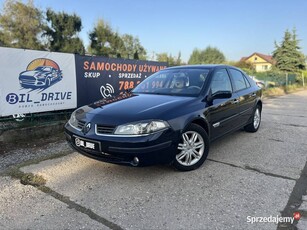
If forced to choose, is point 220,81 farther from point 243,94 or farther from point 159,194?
point 159,194

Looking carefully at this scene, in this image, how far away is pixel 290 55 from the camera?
35844mm

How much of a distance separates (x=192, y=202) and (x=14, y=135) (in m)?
4.01

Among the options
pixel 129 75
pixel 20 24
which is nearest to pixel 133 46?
pixel 20 24

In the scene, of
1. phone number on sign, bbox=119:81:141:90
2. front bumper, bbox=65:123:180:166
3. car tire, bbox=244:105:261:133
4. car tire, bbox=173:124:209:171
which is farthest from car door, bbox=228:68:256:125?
phone number on sign, bbox=119:81:141:90

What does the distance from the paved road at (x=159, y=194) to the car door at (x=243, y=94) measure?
103cm

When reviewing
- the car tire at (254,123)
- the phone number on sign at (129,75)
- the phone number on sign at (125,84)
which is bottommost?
the car tire at (254,123)

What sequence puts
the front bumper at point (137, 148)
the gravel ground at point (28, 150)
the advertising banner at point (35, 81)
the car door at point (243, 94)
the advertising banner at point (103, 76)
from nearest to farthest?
the front bumper at point (137, 148)
the gravel ground at point (28, 150)
the car door at point (243, 94)
the advertising banner at point (35, 81)
the advertising banner at point (103, 76)

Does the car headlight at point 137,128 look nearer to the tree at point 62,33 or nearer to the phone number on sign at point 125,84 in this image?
the phone number on sign at point 125,84

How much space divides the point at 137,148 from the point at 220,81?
229 centimetres

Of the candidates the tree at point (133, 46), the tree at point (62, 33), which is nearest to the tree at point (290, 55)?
the tree at point (133, 46)

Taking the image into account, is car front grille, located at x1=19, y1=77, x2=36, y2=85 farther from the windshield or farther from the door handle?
the door handle

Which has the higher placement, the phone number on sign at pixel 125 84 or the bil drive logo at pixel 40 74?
the bil drive logo at pixel 40 74

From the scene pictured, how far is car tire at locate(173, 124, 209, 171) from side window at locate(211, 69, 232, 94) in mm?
861

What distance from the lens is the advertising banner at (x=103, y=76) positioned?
6.98 metres
